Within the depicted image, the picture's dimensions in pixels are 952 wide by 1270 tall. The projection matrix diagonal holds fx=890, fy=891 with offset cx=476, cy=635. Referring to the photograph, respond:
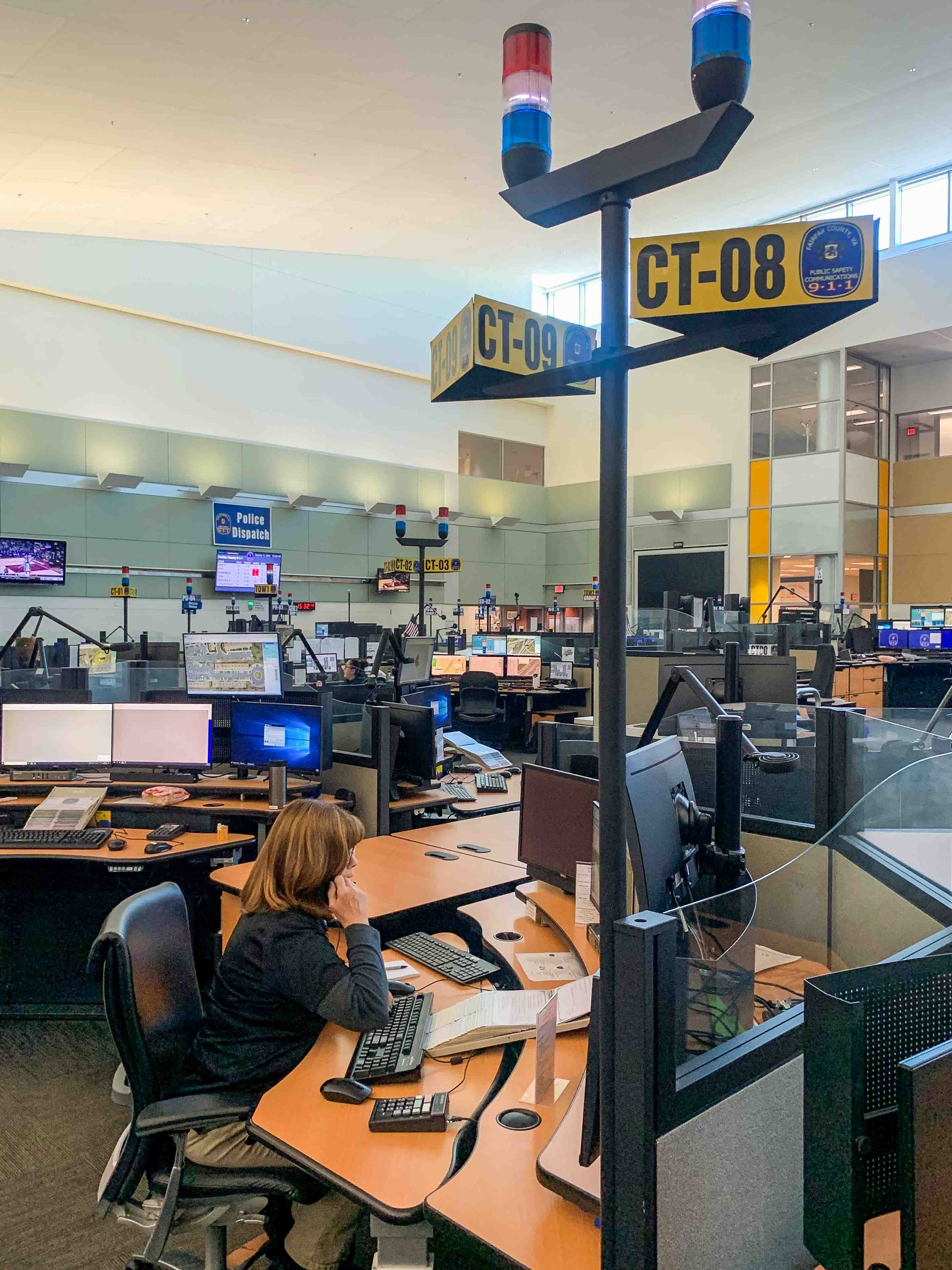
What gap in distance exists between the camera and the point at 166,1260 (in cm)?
209

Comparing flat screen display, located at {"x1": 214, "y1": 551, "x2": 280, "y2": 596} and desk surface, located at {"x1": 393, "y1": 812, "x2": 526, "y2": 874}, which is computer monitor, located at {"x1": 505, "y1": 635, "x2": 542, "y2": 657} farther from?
desk surface, located at {"x1": 393, "y1": 812, "x2": 526, "y2": 874}

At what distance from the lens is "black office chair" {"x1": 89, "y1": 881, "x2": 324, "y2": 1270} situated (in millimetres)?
1749

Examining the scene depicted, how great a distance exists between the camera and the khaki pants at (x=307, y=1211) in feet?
5.82

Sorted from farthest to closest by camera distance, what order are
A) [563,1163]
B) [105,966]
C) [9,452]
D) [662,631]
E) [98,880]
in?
[9,452] → [662,631] → [98,880] → [105,966] → [563,1163]

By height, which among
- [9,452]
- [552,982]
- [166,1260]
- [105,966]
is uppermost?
[9,452]

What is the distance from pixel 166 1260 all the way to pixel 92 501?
946 cm

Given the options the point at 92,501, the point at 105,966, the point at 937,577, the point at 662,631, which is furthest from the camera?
the point at 937,577

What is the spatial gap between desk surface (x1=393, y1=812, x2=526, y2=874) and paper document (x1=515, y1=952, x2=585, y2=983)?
828 mm

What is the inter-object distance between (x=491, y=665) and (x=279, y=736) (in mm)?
5369

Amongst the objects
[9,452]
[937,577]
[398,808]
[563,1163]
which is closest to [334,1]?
[398,808]

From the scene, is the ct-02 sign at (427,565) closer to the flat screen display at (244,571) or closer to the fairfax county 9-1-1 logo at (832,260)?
the flat screen display at (244,571)

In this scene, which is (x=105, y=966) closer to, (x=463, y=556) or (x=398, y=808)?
(x=398, y=808)

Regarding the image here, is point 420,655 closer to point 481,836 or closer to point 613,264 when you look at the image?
point 481,836

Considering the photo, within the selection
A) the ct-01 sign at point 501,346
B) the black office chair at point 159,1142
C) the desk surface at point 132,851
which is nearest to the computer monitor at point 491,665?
the desk surface at point 132,851
